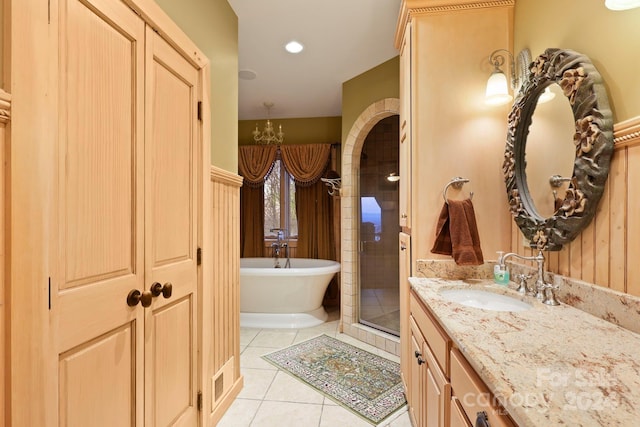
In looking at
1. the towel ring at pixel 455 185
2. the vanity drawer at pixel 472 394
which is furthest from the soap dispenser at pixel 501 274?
the vanity drawer at pixel 472 394

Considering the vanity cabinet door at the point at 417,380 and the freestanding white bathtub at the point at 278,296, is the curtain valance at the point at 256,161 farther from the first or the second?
the vanity cabinet door at the point at 417,380

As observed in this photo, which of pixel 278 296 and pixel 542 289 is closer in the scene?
pixel 542 289

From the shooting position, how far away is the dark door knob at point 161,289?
1260 millimetres

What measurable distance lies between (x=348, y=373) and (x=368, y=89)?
2.68 m

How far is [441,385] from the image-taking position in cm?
109

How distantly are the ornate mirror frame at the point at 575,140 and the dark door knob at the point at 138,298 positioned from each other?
173 cm

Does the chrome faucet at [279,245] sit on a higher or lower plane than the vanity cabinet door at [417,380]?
higher

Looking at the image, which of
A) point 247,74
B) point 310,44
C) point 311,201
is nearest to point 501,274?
point 310,44

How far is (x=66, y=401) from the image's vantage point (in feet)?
2.93

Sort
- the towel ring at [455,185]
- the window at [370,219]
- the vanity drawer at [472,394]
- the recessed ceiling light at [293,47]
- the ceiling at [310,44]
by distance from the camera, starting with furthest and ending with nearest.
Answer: the window at [370,219], the recessed ceiling light at [293,47], the ceiling at [310,44], the towel ring at [455,185], the vanity drawer at [472,394]

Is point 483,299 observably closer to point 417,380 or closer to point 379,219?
point 417,380

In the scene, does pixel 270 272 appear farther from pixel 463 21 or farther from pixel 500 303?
pixel 463 21

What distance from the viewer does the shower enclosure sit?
3293mm

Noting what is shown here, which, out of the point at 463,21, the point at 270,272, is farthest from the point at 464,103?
the point at 270,272
